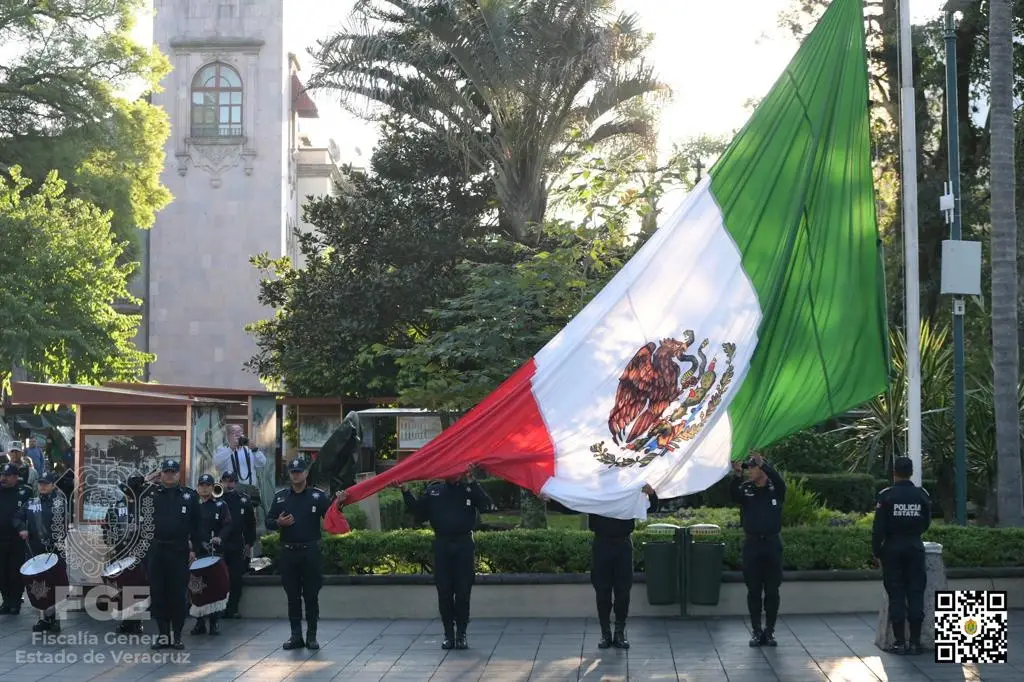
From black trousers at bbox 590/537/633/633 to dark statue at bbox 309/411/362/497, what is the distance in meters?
14.5

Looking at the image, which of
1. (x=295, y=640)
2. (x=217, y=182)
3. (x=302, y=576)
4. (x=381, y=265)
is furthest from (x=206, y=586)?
(x=217, y=182)

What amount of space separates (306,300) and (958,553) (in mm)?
24730

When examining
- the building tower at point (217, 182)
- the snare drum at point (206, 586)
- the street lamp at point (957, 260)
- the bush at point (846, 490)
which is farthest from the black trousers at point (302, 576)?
the building tower at point (217, 182)

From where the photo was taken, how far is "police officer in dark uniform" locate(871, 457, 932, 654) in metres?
11.8

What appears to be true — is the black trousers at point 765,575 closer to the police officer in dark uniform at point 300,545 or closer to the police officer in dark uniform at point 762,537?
the police officer in dark uniform at point 762,537

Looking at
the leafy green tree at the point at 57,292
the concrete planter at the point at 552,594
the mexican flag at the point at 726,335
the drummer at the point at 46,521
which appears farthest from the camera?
the leafy green tree at the point at 57,292

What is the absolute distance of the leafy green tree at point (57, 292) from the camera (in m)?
32.9

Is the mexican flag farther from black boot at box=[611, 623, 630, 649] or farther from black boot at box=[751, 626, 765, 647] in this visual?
black boot at box=[751, 626, 765, 647]

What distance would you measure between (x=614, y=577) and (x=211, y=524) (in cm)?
435

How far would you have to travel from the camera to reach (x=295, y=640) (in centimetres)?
1282

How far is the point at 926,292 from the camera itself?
3088cm

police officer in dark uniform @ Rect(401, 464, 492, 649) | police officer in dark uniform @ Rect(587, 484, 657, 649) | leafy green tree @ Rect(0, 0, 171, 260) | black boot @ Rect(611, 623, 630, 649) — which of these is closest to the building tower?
leafy green tree @ Rect(0, 0, 171, 260)

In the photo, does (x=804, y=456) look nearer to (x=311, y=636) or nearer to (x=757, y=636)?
(x=757, y=636)

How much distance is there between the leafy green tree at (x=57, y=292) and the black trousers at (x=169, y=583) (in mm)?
21194
